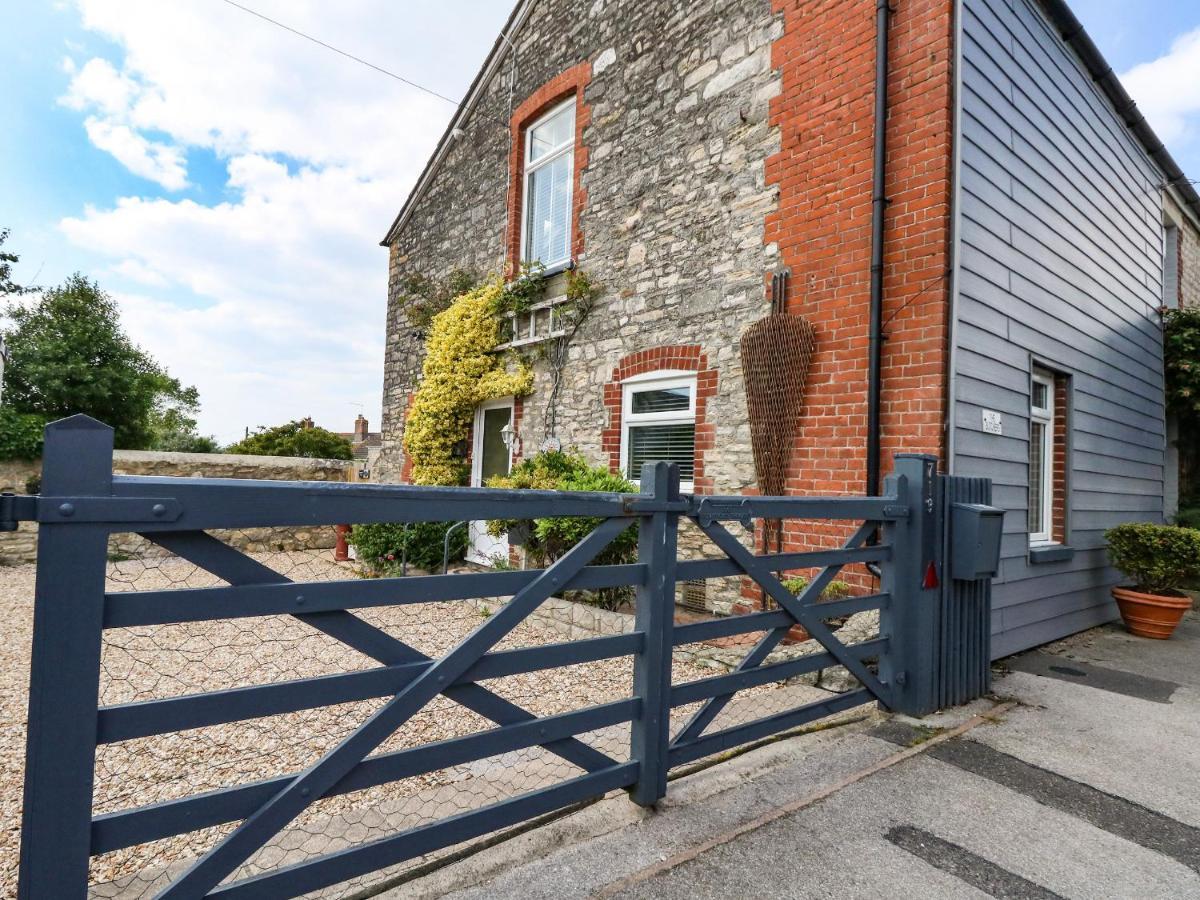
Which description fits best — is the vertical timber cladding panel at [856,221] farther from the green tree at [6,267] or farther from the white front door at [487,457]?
the green tree at [6,267]

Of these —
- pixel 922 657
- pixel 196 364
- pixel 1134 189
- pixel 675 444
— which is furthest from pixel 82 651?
pixel 196 364

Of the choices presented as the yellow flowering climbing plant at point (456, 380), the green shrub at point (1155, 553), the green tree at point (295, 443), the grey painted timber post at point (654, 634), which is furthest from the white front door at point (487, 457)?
the green tree at point (295, 443)

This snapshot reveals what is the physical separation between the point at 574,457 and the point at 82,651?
5302mm

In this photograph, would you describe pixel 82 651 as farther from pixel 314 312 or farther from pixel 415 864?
pixel 314 312

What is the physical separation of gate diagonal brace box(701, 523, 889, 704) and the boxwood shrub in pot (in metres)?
3.73

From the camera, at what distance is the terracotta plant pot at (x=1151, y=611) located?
5090 mm

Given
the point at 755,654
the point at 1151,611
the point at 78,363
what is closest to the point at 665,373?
the point at 755,654

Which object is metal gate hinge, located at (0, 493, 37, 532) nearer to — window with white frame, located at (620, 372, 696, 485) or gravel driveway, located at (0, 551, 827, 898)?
gravel driveway, located at (0, 551, 827, 898)

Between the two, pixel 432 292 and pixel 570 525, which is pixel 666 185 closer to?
pixel 570 525

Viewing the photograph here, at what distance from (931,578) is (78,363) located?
20383 millimetres

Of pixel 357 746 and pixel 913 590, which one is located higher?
pixel 913 590

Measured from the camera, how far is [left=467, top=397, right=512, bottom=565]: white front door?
7816mm

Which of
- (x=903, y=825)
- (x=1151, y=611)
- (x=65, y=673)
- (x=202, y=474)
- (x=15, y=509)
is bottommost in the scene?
(x=903, y=825)

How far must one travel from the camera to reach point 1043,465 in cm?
527
